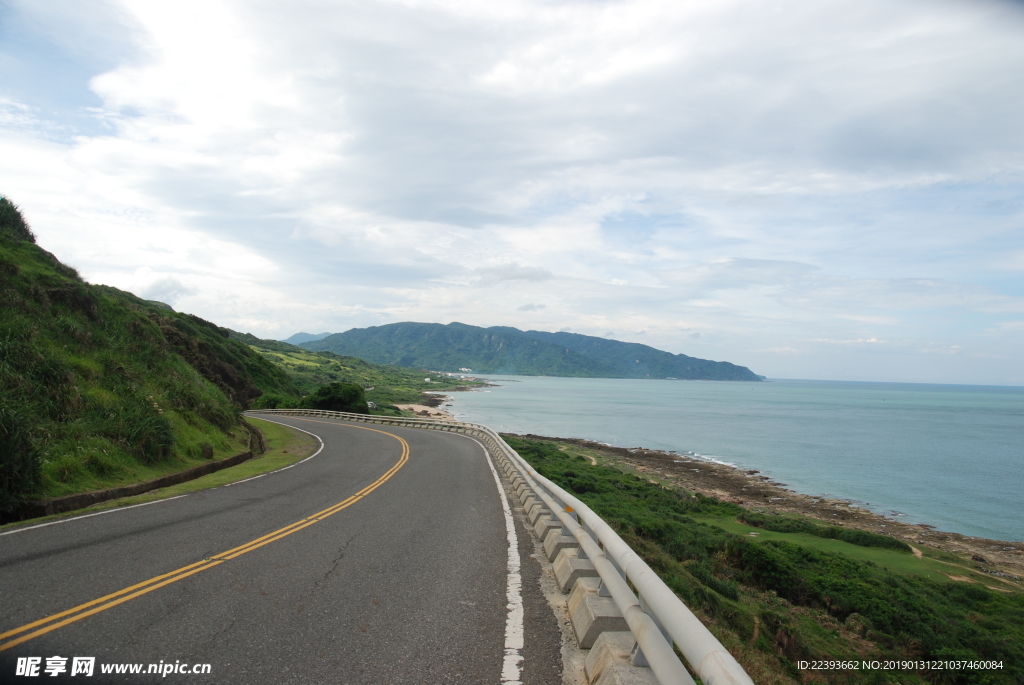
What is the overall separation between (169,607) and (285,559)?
6.60ft

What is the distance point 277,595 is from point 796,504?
34483 millimetres

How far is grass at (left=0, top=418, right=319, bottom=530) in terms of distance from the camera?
1080cm

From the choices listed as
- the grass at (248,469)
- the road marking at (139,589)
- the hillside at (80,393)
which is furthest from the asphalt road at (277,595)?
the hillside at (80,393)

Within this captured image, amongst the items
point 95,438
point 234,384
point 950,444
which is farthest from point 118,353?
point 950,444

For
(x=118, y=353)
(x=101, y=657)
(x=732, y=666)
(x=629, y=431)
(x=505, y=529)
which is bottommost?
(x=629, y=431)

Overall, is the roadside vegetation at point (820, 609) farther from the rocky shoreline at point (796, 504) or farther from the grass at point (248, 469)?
the grass at point (248, 469)

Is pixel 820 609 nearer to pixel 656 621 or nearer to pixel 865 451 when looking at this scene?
pixel 656 621

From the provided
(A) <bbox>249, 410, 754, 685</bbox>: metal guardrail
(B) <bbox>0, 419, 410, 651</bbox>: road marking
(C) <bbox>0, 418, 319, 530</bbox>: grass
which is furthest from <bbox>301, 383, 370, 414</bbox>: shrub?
(A) <bbox>249, 410, 754, 685</bbox>: metal guardrail

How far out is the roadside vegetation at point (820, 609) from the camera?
26.6ft

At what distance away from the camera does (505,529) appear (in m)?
10.0

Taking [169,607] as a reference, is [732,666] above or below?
above

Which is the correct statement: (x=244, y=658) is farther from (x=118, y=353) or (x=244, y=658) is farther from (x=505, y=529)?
(x=118, y=353)

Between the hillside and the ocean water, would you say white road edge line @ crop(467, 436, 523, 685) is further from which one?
the ocean water

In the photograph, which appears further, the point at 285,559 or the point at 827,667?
the point at 827,667
